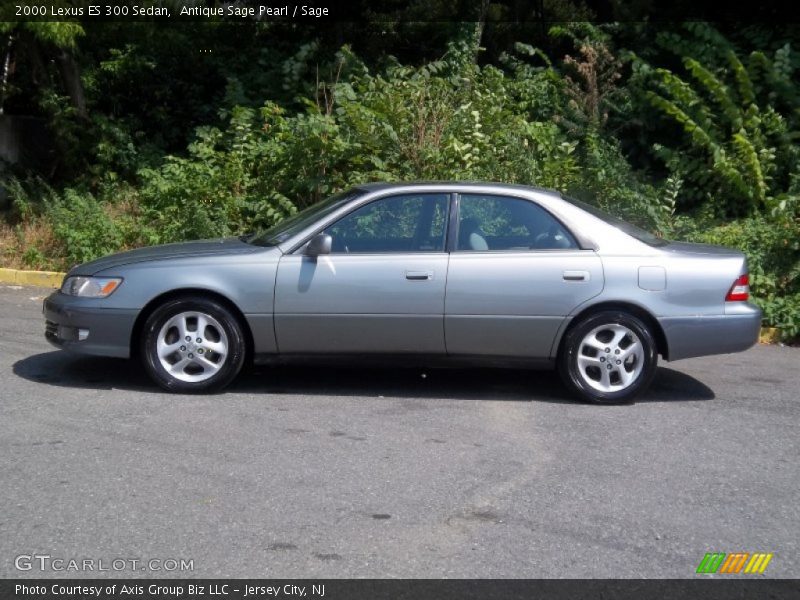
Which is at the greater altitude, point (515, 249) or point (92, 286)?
point (515, 249)

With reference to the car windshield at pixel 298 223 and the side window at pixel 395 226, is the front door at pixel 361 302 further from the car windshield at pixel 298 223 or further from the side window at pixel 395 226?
the car windshield at pixel 298 223

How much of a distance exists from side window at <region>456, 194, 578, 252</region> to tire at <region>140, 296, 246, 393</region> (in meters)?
1.65

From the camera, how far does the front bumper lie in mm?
6883

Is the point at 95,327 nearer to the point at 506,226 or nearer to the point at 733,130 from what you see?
the point at 506,226

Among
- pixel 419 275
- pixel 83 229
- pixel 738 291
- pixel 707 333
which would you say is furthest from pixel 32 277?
pixel 738 291

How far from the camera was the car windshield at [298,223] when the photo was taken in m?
7.16

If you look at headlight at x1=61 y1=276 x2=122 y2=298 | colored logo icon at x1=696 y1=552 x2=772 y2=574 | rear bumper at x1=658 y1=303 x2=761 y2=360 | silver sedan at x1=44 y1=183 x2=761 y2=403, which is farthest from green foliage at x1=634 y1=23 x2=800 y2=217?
colored logo icon at x1=696 y1=552 x2=772 y2=574

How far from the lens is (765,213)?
11.8 m

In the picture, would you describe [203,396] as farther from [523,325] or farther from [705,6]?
[705,6]

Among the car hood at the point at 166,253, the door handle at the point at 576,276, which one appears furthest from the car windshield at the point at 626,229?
the car hood at the point at 166,253

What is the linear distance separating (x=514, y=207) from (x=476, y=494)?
104 inches

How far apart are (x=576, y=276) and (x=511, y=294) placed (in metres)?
0.46

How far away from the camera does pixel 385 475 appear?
212 inches

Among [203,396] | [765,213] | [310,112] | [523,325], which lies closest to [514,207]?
[523,325]
